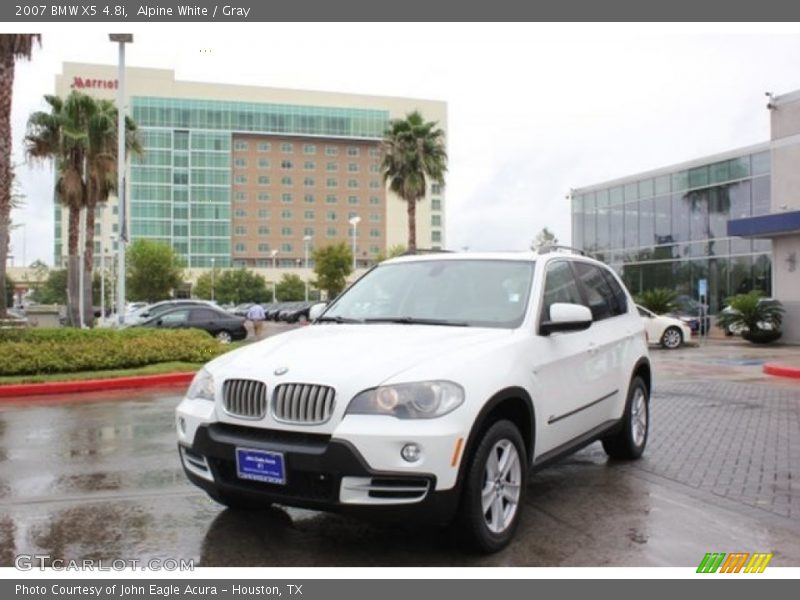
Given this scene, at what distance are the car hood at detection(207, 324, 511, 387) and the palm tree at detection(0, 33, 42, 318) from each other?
11.8 meters

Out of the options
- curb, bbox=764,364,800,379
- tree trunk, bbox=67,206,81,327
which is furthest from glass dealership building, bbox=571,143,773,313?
tree trunk, bbox=67,206,81,327

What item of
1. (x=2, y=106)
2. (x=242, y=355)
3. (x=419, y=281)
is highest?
(x=2, y=106)

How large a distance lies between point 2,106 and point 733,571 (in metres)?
15.8

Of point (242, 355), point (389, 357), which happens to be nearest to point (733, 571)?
point (389, 357)

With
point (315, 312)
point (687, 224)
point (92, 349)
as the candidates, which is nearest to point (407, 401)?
point (315, 312)

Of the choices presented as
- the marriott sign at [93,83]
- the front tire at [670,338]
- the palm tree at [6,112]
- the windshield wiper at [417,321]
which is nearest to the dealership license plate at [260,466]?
the windshield wiper at [417,321]

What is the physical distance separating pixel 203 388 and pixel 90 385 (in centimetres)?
859

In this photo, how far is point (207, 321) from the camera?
83.5ft

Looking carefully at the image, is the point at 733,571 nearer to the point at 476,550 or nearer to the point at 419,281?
the point at 476,550

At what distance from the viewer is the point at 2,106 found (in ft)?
49.5

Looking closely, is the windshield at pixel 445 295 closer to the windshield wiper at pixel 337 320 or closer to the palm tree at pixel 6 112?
the windshield wiper at pixel 337 320

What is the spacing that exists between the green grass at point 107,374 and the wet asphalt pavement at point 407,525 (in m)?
3.82

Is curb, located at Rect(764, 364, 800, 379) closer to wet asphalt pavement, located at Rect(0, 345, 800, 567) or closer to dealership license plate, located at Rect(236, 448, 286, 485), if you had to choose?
wet asphalt pavement, located at Rect(0, 345, 800, 567)

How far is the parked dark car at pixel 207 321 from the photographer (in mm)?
24806
